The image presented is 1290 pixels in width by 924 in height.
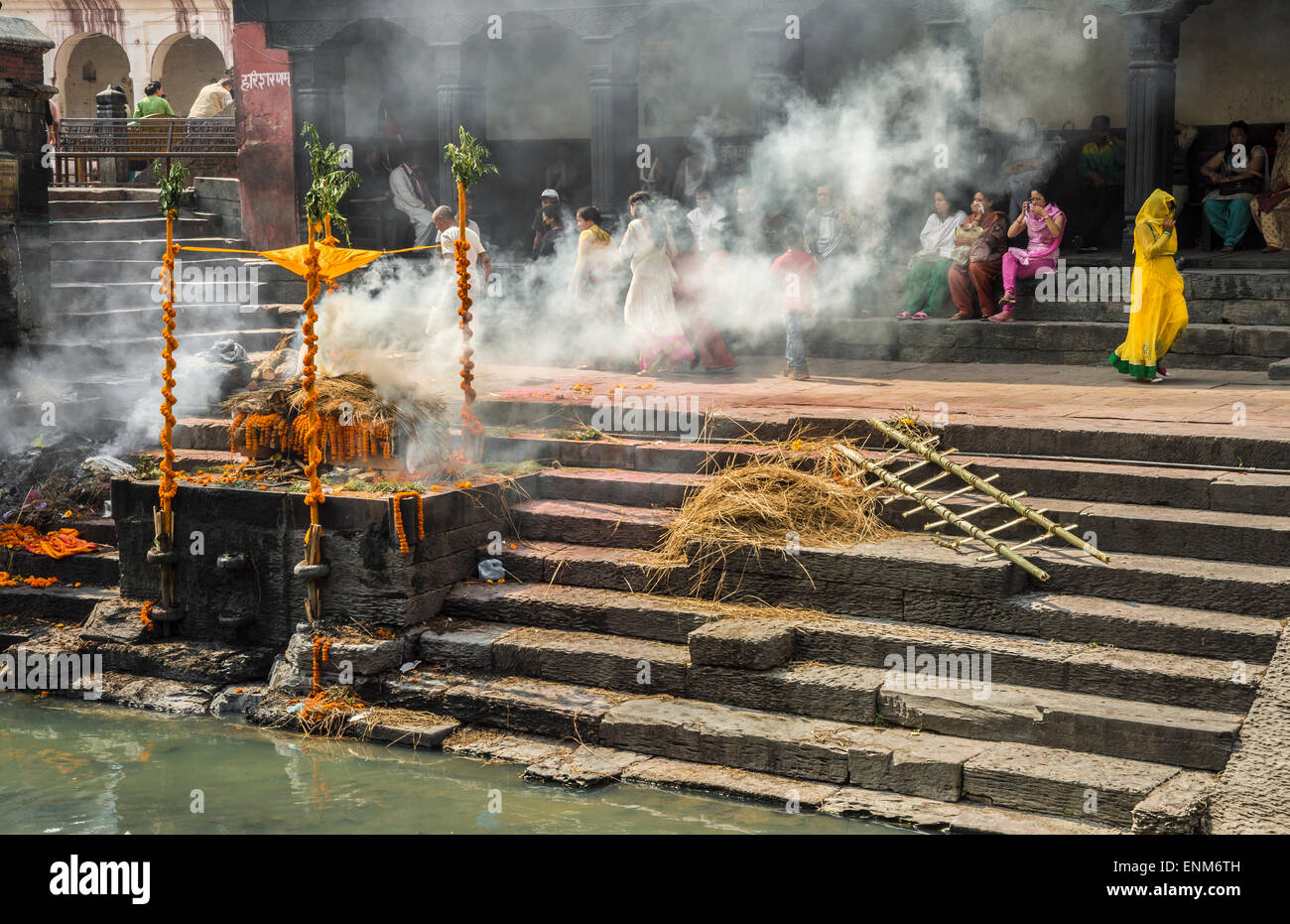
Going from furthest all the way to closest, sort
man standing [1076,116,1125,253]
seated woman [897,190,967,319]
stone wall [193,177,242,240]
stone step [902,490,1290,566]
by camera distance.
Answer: stone wall [193,177,242,240]
man standing [1076,116,1125,253]
seated woman [897,190,967,319]
stone step [902,490,1290,566]

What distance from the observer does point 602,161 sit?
1648 cm

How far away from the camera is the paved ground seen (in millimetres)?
9327

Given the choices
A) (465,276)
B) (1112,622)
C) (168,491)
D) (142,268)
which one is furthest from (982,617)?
(142,268)

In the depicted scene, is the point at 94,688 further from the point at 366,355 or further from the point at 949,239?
the point at 949,239

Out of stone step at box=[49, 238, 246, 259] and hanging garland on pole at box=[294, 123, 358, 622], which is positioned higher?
stone step at box=[49, 238, 246, 259]

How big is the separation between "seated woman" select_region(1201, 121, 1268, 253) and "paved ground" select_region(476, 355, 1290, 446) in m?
3.47

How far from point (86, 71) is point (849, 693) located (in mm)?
29061

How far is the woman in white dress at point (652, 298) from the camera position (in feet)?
42.1

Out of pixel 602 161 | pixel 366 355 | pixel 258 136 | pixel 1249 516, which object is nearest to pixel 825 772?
pixel 1249 516

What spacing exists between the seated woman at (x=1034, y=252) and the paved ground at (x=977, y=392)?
0.81m

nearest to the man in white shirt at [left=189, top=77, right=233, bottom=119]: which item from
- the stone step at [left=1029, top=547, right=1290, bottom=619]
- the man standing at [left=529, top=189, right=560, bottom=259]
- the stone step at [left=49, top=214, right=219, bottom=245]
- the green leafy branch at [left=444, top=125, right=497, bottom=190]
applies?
the stone step at [left=49, top=214, right=219, bottom=245]

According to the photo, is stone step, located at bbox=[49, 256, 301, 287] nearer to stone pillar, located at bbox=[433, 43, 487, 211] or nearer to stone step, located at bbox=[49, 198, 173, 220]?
stone step, located at bbox=[49, 198, 173, 220]

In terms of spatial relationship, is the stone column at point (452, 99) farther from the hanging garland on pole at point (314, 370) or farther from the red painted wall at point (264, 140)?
the hanging garland on pole at point (314, 370)

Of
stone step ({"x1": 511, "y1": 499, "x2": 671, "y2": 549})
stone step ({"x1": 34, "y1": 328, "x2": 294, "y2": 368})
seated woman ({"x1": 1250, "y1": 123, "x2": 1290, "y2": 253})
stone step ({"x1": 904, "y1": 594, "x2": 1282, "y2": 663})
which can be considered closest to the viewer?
stone step ({"x1": 904, "y1": 594, "x2": 1282, "y2": 663})
